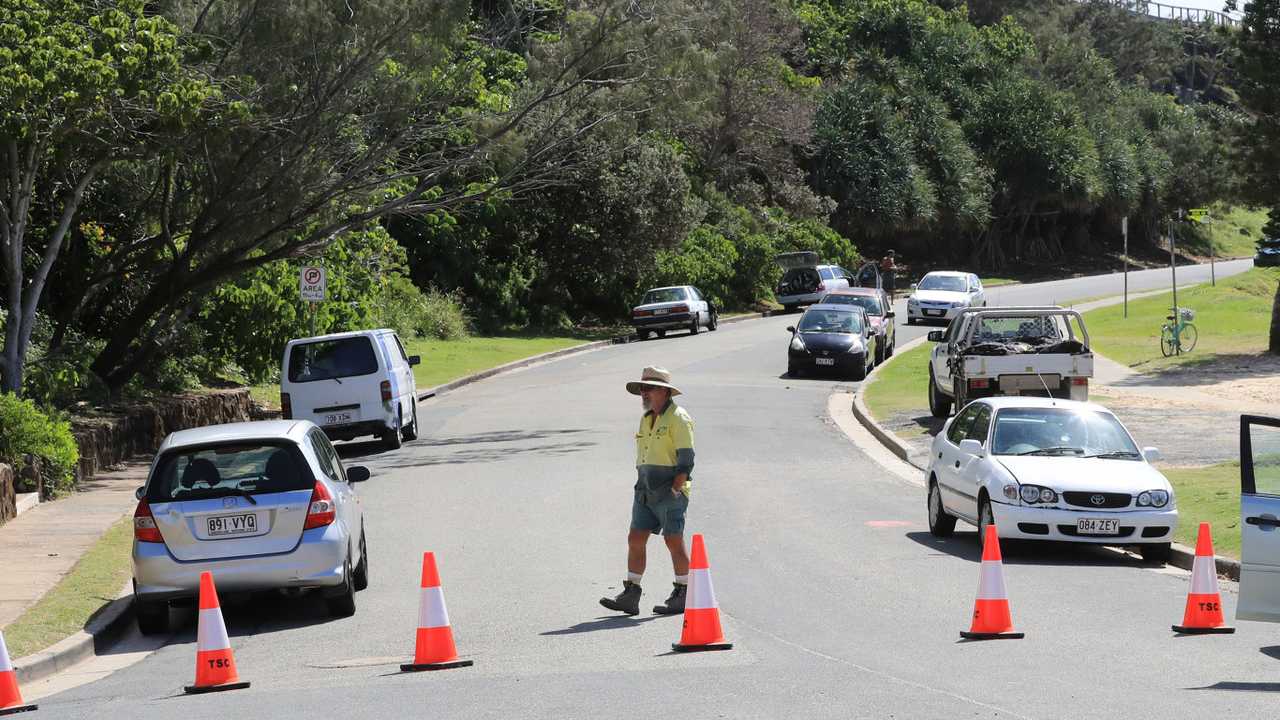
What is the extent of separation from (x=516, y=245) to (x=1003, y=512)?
39.3 m

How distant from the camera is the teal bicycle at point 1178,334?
119ft

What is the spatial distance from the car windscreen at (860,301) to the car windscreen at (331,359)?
61.8 ft

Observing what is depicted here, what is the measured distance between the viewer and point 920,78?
8144 cm

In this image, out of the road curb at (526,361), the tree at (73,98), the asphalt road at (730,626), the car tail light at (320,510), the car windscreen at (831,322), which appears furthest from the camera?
the car windscreen at (831,322)

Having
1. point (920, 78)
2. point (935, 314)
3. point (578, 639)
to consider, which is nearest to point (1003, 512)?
point (578, 639)

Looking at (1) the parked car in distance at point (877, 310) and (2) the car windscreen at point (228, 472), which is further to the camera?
(1) the parked car in distance at point (877, 310)

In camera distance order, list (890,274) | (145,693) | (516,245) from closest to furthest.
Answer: (145,693) < (516,245) < (890,274)

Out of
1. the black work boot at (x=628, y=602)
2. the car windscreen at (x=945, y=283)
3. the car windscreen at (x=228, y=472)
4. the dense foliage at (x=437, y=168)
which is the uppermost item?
the dense foliage at (x=437, y=168)

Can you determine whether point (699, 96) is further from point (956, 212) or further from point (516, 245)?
point (956, 212)

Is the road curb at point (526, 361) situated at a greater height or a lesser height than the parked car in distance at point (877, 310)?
lesser

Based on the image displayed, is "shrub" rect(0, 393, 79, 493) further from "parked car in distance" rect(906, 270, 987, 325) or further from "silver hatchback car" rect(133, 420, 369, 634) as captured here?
"parked car in distance" rect(906, 270, 987, 325)

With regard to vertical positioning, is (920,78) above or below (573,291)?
above

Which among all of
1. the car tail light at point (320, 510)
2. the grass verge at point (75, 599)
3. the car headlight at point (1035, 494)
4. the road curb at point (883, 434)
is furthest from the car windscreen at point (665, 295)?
the car tail light at point (320, 510)

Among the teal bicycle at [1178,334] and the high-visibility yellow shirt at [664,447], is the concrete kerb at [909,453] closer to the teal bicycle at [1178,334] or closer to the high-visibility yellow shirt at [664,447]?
the high-visibility yellow shirt at [664,447]
